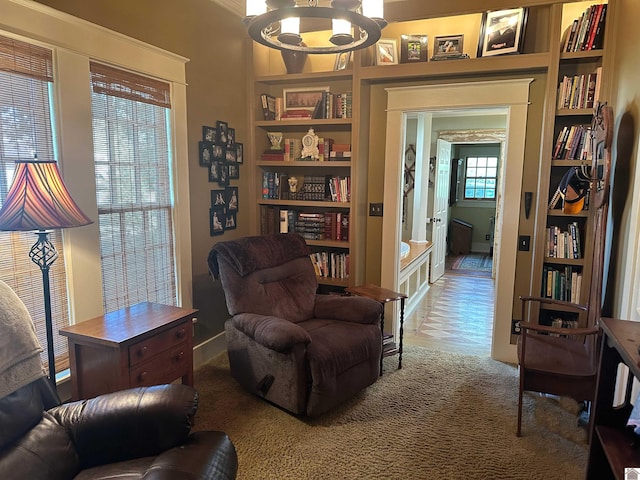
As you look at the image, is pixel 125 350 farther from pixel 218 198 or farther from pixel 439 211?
pixel 439 211

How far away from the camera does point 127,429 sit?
5.03ft

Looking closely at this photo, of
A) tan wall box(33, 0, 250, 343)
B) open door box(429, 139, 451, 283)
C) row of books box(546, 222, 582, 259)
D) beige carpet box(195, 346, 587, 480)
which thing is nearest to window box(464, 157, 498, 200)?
open door box(429, 139, 451, 283)

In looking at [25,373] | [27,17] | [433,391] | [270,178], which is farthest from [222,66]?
[433,391]

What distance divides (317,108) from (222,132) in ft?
2.85

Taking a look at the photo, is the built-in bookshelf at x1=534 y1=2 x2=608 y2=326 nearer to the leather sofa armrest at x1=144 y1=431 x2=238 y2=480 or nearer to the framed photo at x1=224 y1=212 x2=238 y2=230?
the framed photo at x1=224 y1=212 x2=238 y2=230

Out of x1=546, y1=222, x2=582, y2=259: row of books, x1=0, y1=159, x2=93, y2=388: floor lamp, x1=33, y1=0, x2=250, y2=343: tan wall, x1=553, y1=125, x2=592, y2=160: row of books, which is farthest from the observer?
x1=546, y1=222, x2=582, y2=259: row of books

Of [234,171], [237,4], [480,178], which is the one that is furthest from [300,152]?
[480,178]

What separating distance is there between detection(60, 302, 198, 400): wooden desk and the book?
218 centimetres

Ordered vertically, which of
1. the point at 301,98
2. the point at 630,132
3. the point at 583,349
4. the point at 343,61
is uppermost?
the point at 343,61

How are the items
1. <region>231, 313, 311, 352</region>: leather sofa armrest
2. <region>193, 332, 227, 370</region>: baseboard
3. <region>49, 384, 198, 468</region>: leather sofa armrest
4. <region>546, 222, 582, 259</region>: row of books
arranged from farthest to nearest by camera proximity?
<region>193, 332, 227, 370</region>: baseboard, <region>546, 222, 582, 259</region>: row of books, <region>231, 313, 311, 352</region>: leather sofa armrest, <region>49, 384, 198, 468</region>: leather sofa armrest

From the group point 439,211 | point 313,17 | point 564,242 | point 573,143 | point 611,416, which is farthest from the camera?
point 439,211

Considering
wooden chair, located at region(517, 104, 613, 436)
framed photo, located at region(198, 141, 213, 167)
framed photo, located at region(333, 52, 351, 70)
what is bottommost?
wooden chair, located at region(517, 104, 613, 436)

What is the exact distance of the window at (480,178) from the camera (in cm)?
908

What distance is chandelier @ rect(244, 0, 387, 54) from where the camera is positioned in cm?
161
